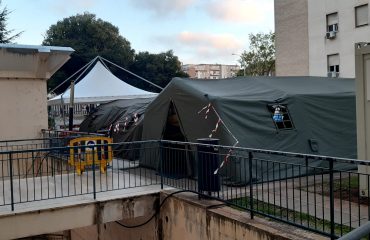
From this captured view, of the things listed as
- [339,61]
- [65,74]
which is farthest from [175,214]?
[65,74]

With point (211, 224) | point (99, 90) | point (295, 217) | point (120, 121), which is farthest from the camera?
point (99, 90)

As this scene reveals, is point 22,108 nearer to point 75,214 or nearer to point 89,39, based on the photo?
point 75,214

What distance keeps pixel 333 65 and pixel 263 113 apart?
915 inches

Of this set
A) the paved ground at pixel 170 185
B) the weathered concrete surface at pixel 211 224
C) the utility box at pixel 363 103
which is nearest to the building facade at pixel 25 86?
the paved ground at pixel 170 185

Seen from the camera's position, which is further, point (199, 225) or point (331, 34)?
point (331, 34)

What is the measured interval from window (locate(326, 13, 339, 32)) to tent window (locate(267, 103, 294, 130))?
75.2ft

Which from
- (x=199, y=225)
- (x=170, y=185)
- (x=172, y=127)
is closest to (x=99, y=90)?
(x=172, y=127)

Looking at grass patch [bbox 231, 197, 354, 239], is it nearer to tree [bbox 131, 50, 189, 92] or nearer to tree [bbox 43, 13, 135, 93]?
tree [bbox 43, 13, 135, 93]

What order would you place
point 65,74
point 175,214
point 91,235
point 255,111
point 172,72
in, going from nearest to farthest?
point 175,214
point 255,111
point 91,235
point 65,74
point 172,72

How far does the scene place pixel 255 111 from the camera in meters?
10.2

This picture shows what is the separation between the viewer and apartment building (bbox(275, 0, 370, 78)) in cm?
2927

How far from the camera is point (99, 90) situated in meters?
20.3

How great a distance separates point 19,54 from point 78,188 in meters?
7.75

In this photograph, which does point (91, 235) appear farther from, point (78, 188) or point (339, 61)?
point (339, 61)
